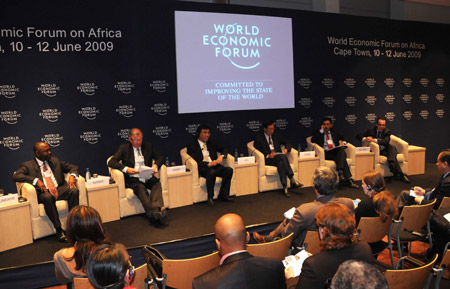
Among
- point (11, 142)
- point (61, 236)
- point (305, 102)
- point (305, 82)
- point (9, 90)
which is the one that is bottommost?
point (61, 236)

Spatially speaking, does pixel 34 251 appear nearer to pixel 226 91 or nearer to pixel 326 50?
pixel 226 91

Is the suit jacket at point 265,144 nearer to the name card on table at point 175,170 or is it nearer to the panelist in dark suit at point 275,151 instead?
the panelist in dark suit at point 275,151

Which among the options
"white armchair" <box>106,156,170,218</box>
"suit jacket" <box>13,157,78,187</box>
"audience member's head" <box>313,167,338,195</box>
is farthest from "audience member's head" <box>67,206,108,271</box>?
"white armchair" <box>106,156,170,218</box>

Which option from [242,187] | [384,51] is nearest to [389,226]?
[242,187]

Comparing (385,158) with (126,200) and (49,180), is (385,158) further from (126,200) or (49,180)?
(49,180)

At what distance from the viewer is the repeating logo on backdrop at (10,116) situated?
5.85 m

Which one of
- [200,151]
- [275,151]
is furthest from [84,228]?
[275,151]

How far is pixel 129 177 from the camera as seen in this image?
18.9 ft

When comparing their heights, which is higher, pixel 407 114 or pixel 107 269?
pixel 407 114

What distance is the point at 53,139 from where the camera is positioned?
618 centimetres

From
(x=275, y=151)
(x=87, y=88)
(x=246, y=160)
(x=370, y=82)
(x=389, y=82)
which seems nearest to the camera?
(x=87, y=88)

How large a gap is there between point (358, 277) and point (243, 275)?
2.17 ft

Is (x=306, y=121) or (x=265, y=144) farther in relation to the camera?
(x=306, y=121)

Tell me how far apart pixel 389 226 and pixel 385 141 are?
14.6 feet
